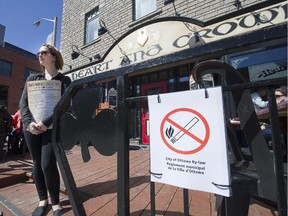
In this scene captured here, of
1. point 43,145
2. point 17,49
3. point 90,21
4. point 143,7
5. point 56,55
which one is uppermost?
point 17,49

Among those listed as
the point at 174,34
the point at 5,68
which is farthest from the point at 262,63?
the point at 5,68

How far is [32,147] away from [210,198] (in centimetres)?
168

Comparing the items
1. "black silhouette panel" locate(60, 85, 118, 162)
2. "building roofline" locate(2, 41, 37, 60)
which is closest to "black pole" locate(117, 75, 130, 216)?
"black silhouette panel" locate(60, 85, 118, 162)

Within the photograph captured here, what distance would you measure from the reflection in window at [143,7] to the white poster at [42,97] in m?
4.98

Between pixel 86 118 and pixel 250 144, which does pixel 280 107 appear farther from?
pixel 86 118

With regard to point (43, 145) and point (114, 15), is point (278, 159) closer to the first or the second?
point (43, 145)

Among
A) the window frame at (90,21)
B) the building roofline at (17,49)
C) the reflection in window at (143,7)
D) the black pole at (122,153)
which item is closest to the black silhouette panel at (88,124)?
the black pole at (122,153)

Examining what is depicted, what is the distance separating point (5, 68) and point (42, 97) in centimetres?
3170

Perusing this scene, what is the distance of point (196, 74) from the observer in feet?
4.05

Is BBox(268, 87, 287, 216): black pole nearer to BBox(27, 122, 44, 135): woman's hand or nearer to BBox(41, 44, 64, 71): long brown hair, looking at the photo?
BBox(27, 122, 44, 135): woman's hand

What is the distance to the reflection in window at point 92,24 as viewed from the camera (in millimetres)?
7812

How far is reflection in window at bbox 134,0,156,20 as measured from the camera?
620cm

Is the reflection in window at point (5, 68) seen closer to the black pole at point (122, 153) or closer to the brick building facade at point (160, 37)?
the brick building facade at point (160, 37)

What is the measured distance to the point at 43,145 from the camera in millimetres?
1910
